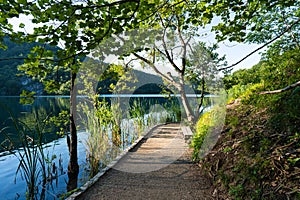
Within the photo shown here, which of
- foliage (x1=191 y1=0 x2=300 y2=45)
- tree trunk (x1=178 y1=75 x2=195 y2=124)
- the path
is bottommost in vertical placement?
the path

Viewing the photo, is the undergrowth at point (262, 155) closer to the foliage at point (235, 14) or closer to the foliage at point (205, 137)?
the foliage at point (205, 137)

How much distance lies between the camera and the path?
2.63 m

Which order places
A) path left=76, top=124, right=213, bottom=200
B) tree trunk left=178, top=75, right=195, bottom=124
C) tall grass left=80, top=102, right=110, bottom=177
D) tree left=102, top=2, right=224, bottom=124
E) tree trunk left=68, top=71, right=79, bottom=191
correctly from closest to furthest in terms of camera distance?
path left=76, top=124, right=213, bottom=200 → tree trunk left=68, top=71, right=79, bottom=191 → tall grass left=80, top=102, right=110, bottom=177 → tree left=102, top=2, right=224, bottom=124 → tree trunk left=178, top=75, right=195, bottom=124

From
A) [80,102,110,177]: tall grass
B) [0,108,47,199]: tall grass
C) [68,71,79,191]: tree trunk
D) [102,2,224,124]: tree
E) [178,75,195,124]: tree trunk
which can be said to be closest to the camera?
[0,108,47,199]: tall grass

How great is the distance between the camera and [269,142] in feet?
7.64

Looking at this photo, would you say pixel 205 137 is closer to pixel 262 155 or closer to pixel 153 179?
pixel 153 179

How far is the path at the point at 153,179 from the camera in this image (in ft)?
8.62

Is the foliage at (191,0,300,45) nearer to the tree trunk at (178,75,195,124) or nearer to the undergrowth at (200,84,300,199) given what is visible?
the undergrowth at (200,84,300,199)

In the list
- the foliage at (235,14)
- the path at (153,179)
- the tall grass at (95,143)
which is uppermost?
the foliage at (235,14)

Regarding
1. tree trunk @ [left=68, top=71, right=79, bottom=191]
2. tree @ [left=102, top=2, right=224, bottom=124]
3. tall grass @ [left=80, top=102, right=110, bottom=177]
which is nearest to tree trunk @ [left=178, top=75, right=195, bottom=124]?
tree @ [left=102, top=2, right=224, bottom=124]

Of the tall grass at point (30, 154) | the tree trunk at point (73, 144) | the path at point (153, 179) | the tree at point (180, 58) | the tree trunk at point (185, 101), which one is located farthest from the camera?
the tree trunk at point (185, 101)

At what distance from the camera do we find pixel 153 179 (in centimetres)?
307

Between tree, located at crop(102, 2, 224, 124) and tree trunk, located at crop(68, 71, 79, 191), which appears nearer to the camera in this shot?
tree trunk, located at crop(68, 71, 79, 191)

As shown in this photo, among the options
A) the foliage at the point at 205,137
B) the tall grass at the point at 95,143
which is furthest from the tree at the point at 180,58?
the tall grass at the point at 95,143
